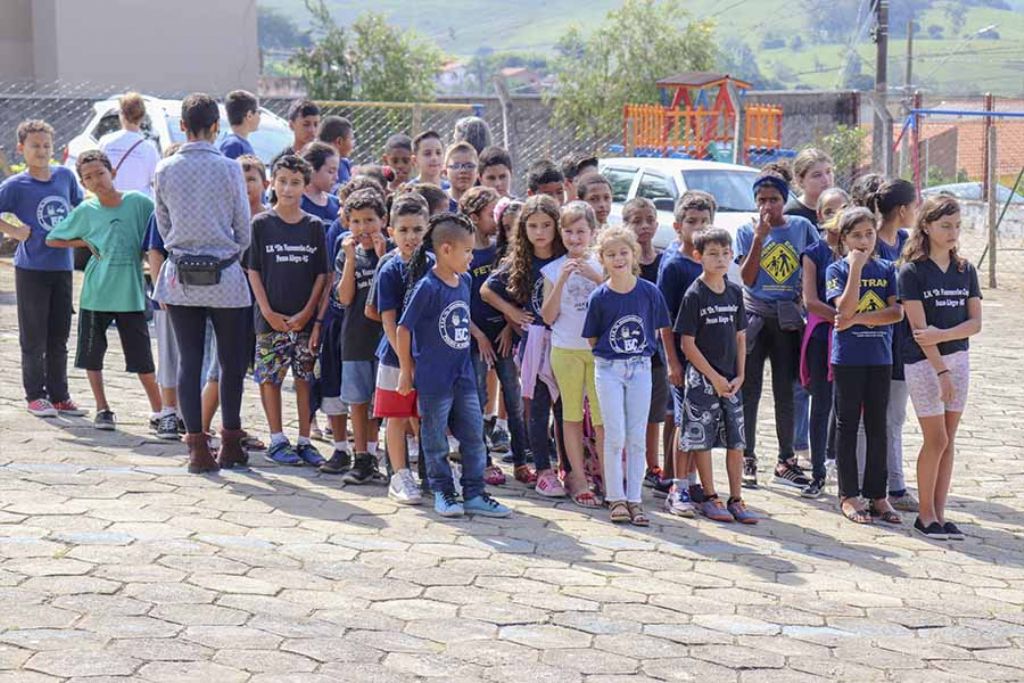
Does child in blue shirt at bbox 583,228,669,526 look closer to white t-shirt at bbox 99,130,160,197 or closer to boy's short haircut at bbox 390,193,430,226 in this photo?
boy's short haircut at bbox 390,193,430,226

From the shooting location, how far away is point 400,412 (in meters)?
7.82

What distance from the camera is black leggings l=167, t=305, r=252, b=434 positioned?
8.20m

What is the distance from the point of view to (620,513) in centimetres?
769

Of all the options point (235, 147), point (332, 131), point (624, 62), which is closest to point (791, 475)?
point (332, 131)

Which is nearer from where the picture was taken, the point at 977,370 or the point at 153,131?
the point at 977,370

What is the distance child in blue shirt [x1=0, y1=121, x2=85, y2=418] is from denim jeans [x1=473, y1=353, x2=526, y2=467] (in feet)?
9.48

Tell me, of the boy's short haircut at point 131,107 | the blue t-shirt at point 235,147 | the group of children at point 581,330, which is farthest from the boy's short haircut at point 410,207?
the boy's short haircut at point 131,107

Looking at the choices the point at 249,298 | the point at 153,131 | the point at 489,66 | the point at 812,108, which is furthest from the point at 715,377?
the point at 489,66

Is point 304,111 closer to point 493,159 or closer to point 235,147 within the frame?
point 235,147

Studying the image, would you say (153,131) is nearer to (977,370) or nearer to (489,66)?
(977,370)

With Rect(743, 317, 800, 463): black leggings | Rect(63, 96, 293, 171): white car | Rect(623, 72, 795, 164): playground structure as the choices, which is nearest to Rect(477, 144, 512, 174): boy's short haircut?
Rect(743, 317, 800, 463): black leggings

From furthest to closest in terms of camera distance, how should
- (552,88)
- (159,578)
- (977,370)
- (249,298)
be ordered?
(552,88) < (977,370) < (249,298) < (159,578)

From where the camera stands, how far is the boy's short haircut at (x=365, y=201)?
8.12m

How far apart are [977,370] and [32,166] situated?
789 cm
